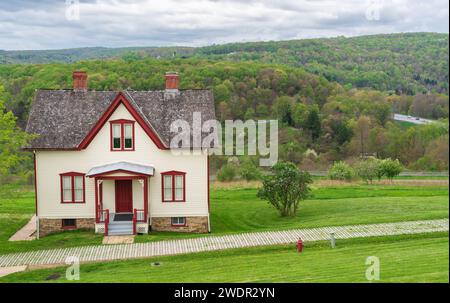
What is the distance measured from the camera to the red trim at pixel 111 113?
29469 millimetres

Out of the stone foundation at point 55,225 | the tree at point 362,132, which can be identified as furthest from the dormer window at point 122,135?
the tree at point 362,132

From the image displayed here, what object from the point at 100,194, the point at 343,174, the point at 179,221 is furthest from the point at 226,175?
the point at 100,194

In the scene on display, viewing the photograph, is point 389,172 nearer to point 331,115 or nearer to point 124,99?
point 124,99

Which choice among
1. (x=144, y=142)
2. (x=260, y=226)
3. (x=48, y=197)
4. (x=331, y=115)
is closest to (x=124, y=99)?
(x=144, y=142)

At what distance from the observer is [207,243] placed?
2623 centimetres

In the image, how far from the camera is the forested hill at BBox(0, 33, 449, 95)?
12675 centimetres

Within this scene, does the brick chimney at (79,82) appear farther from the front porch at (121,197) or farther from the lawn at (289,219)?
the lawn at (289,219)

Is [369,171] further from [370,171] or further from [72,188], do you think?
[72,188]

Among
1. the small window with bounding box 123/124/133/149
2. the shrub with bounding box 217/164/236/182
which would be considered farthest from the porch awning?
the shrub with bounding box 217/164/236/182

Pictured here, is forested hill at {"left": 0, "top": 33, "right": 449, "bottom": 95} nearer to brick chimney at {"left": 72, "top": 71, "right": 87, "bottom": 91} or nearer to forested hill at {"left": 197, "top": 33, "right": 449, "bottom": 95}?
forested hill at {"left": 197, "top": 33, "right": 449, "bottom": 95}

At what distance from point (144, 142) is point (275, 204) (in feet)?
28.4

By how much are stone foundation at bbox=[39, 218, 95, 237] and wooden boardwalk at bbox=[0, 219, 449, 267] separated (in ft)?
13.6

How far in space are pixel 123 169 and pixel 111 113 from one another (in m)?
Result: 3.15
